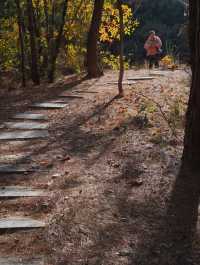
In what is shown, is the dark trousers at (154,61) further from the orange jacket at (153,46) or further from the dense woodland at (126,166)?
the dense woodland at (126,166)

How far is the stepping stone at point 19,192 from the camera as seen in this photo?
6.50 meters

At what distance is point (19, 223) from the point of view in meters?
5.76

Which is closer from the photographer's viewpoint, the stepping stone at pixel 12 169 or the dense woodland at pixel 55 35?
the stepping stone at pixel 12 169

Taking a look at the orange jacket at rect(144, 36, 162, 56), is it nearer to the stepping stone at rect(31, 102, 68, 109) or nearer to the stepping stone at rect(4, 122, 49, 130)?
the stepping stone at rect(31, 102, 68, 109)

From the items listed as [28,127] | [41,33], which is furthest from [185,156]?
[41,33]

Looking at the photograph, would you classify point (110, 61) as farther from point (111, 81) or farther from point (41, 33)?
point (111, 81)

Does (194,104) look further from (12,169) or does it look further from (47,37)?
(47,37)

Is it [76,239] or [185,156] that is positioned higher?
[185,156]

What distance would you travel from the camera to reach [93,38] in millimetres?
15055

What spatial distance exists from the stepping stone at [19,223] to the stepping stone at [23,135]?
126 inches

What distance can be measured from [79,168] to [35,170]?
1.95 ft

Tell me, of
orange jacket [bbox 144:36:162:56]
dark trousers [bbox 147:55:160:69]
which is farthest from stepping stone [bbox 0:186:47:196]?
orange jacket [bbox 144:36:162:56]

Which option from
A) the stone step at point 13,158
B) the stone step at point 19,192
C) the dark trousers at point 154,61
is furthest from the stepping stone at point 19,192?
the dark trousers at point 154,61

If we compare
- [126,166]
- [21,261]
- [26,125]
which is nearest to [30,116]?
[26,125]
